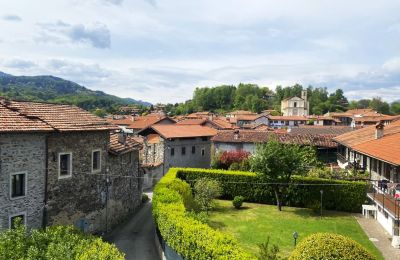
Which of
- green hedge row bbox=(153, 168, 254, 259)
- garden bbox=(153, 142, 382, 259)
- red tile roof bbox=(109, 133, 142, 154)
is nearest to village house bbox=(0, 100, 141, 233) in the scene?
red tile roof bbox=(109, 133, 142, 154)

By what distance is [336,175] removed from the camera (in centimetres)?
3578

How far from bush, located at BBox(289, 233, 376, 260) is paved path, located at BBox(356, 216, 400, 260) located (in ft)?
42.2

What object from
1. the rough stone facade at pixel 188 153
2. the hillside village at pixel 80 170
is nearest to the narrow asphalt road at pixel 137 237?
the hillside village at pixel 80 170

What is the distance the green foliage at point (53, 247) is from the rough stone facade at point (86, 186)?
7447 mm

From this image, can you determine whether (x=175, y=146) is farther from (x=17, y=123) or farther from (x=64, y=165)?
(x=17, y=123)

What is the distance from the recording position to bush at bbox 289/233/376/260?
10750 millimetres

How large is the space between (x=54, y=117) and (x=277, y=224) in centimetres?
1776

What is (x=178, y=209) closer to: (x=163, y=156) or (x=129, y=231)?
(x=129, y=231)

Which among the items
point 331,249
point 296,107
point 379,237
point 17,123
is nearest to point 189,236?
point 331,249

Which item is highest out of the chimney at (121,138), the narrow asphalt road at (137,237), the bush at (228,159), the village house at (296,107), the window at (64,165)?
the village house at (296,107)

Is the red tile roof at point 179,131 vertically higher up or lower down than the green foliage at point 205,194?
higher up

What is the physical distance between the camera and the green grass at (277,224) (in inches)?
987

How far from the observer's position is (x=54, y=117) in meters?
23.9

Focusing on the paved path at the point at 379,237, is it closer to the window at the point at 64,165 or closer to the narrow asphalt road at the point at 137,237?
the narrow asphalt road at the point at 137,237
